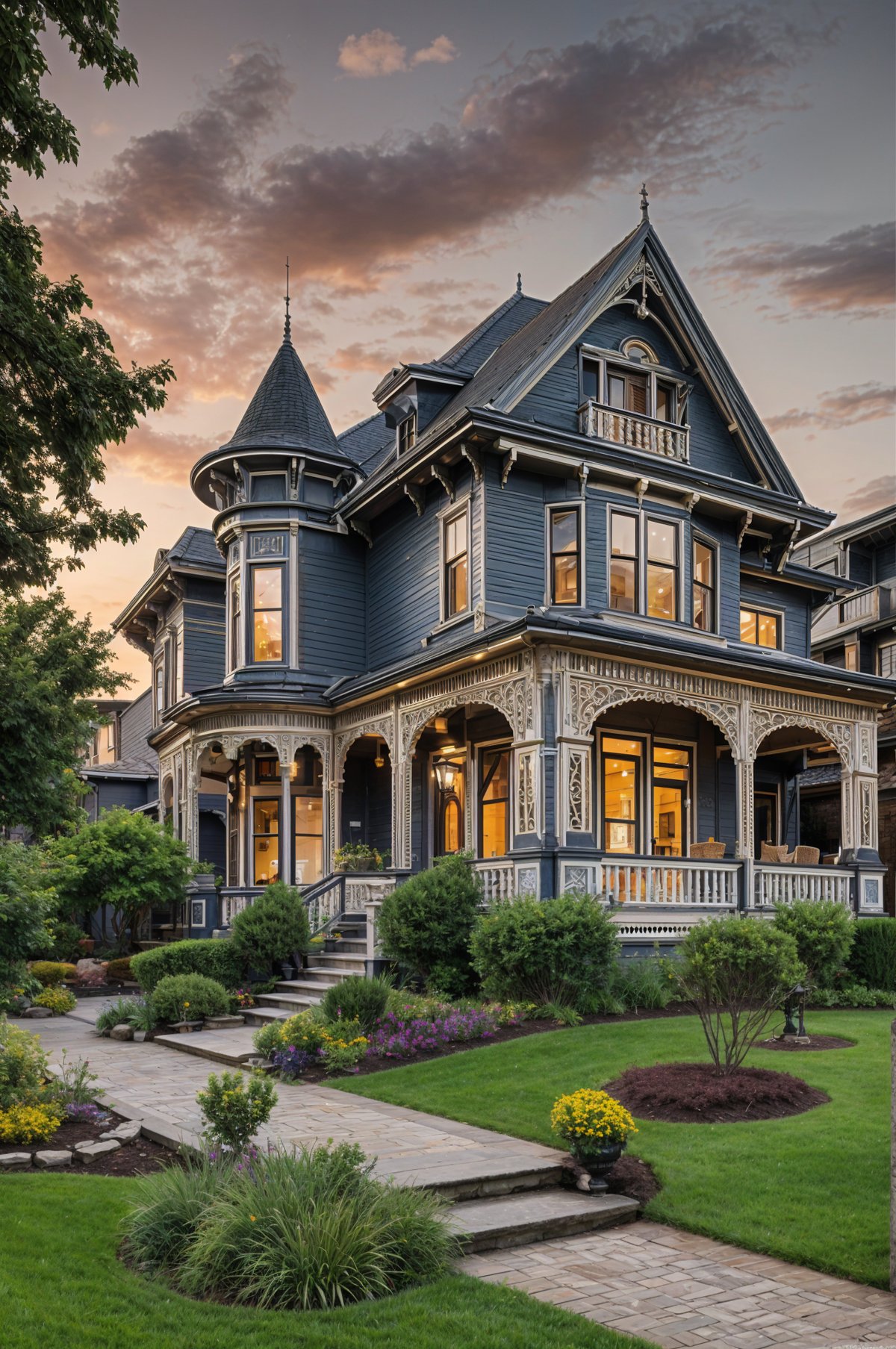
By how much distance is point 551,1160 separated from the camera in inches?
294

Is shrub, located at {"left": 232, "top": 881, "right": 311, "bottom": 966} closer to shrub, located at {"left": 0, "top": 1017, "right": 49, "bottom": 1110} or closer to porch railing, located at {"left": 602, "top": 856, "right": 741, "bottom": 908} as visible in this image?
porch railing, located at {"left": 602, "top": 856, "right": 741, "bottom": 908}

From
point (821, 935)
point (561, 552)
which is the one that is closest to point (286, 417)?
point (561, 552)

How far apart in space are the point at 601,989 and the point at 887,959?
204 inches

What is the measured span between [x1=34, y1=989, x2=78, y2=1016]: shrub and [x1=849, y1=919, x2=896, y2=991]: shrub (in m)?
12.4

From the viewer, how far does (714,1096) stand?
8.53m

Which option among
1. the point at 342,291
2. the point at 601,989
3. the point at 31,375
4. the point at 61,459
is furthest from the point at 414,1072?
the point at 342,291

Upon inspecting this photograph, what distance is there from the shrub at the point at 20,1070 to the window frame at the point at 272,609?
42.0 feet

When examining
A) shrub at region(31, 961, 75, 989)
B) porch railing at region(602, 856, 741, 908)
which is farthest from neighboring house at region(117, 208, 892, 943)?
shrub at region(31, 961, 75, 989)

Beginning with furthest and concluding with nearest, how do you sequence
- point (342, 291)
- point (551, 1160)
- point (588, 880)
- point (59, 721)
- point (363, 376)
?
point (363, 376), point (342, 291), point (588, 880), point (59, 721), point (551, 1160)

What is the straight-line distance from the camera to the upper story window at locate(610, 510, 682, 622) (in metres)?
19.0

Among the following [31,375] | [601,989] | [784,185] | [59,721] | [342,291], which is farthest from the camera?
[342,291]

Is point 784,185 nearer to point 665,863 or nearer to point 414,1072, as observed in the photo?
point 665,863

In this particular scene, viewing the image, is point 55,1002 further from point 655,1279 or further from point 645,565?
point 655,1279

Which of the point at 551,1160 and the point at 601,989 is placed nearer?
the point at 551,1160
